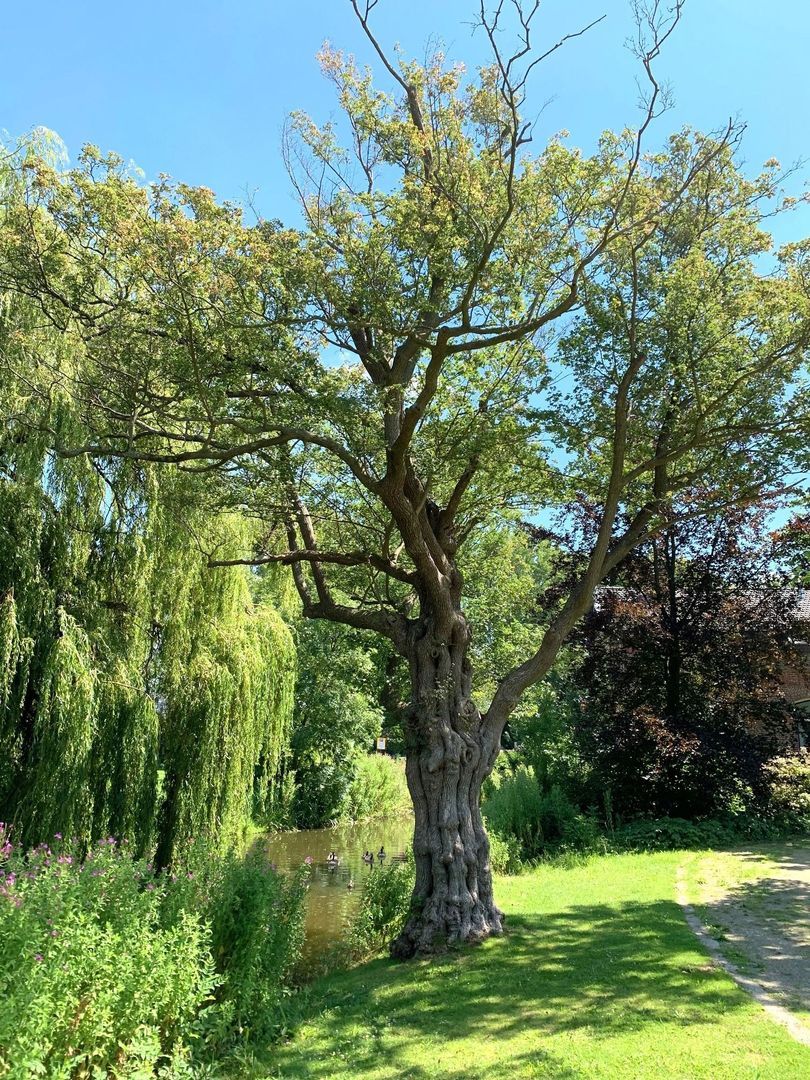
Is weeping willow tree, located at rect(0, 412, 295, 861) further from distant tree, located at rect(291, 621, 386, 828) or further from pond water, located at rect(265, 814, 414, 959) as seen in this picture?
distant tree, located at rect(291, 621, 386, 828)

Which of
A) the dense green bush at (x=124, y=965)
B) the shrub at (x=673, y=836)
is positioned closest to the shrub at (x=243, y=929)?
the dense green bush at (x=124, y=965)

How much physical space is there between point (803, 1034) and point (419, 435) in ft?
23.6

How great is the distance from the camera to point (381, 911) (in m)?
9.03

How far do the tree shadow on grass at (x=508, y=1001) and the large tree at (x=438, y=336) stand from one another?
72 centimetres

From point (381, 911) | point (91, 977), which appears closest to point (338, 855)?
point (381, 911)

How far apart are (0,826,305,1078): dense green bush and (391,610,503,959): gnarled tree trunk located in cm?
179

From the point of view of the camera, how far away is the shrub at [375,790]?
2316 cm

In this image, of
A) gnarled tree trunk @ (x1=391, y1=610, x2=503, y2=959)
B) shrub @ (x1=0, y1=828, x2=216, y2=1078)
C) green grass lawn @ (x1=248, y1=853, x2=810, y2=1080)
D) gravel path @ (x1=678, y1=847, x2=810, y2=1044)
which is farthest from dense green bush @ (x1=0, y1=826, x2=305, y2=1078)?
gravel path @ (x1=678, y1=847, x2=810, y2=1044)

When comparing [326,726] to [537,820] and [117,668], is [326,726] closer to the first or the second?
[537,820]

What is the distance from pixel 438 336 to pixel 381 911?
668 cm

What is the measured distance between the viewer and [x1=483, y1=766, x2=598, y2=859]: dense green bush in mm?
13508

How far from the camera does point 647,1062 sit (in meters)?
4.76

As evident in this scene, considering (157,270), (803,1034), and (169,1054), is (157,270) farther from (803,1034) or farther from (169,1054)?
(803,1034)

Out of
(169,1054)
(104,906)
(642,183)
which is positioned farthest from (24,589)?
(642,183)
